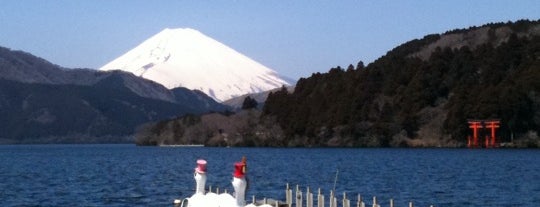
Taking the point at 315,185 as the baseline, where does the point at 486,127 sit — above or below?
above

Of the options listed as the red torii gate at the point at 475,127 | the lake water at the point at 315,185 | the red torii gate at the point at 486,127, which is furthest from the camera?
the red torii gate at the point at 475,127

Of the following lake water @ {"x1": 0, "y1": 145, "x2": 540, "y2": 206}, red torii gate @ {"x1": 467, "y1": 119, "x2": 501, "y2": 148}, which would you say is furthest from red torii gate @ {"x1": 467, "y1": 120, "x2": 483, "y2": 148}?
lake water @ {"x1": 0, "y1": 145, "x2": 540, "y2": 206}

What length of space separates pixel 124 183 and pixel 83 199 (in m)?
17.2

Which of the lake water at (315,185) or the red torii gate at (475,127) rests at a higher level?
the red torii gate at (475,127)

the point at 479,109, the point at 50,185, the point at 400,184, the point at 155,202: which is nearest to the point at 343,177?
the point at 400,184

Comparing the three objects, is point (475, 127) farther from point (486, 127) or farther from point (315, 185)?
point (315, 185)

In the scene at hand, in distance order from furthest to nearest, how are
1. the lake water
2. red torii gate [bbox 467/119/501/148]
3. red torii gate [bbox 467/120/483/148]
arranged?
red torii gate [bbox 467/120/483/148] < red torii gate [bbox 467/119/501/148] < the lake water

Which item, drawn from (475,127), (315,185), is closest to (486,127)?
(475,127)

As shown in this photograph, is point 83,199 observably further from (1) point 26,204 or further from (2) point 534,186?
(2) point 534,186

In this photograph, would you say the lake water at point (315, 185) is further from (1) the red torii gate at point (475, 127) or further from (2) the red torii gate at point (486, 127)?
→ (1) the red torii gate at point (475, 127)

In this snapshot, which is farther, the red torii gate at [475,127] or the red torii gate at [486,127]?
the red torii gate at [475,127]

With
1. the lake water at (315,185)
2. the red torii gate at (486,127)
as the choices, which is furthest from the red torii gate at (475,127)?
the lake water at (315,185)

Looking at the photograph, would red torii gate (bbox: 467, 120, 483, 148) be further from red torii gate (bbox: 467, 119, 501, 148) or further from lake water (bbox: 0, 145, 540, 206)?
lake water (bbox: 0, 145, 540, 206)

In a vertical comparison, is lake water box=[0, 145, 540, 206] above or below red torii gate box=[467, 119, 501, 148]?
below
